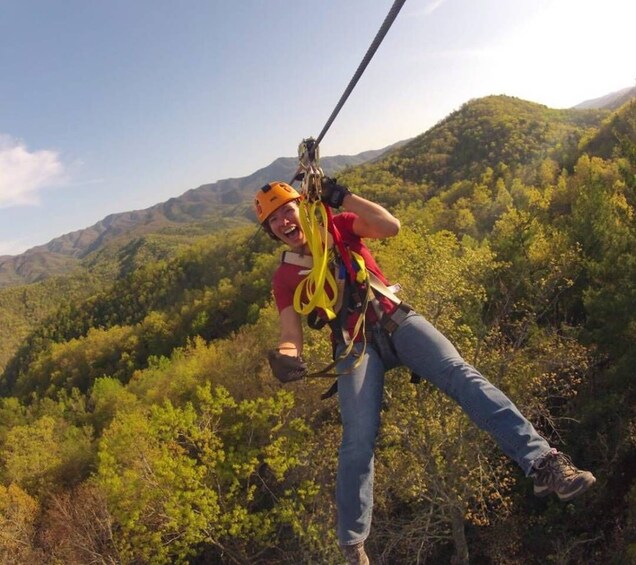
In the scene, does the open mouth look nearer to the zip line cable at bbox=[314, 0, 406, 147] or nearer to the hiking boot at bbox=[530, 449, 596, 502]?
the zip line cable at bbox=[314, 0, 406, 147]

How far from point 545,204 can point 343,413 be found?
35.1 meters

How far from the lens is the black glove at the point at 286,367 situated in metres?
3.23

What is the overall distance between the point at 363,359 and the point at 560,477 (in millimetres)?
1338

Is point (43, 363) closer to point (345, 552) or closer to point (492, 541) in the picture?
point (492, 541)

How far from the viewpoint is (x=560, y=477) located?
252cm

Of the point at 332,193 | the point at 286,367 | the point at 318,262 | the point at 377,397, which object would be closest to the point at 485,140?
the point at 332,193

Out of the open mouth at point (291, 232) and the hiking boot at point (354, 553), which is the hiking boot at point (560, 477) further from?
the open mouth at point (291, 232)

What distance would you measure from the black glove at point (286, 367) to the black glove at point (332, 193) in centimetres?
113

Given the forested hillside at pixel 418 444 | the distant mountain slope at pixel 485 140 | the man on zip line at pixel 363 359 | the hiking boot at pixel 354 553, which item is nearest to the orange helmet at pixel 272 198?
the man on zip line at pixel 363 359

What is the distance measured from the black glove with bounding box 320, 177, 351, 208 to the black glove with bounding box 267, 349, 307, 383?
113cm

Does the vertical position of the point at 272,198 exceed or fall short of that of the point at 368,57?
it falls short

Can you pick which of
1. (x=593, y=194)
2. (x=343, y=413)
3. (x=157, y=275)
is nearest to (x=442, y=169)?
(x=157, y=275)

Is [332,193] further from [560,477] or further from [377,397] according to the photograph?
[560,477]

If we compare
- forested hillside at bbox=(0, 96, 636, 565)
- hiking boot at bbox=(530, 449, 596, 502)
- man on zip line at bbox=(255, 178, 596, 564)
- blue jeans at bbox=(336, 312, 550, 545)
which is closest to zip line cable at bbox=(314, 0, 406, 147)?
man on zip line at bbox=(255, 178, 596, 564)
